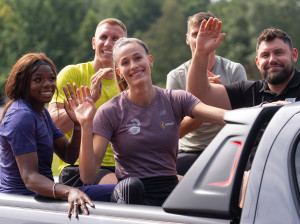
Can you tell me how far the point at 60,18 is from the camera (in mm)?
62000

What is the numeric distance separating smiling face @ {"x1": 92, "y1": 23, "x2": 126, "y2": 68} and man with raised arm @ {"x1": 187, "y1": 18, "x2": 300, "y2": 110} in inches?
40.3

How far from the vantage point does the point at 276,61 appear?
3830 mm

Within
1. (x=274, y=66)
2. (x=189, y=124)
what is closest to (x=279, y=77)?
(x=274, y=66)

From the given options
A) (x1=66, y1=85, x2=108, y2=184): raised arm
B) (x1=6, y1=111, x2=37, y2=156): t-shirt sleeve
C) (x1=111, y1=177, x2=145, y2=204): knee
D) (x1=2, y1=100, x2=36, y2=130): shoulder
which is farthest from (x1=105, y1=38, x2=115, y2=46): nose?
(x1=111, y1=177, x2=145, y2=204): knee

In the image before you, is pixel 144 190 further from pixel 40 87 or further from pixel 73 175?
pixel 73 175

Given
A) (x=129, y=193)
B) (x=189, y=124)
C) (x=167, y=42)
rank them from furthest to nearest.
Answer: (x=167, y=42)
(x=189, y=124)
(x=129, y=193)

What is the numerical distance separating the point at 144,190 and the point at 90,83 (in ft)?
5.83

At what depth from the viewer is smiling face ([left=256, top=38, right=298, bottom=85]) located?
3.81 meters

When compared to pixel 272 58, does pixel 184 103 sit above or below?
below

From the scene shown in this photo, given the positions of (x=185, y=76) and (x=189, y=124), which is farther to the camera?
(x=185, y=76)

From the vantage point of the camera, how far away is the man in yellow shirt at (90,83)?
4352 millimetres

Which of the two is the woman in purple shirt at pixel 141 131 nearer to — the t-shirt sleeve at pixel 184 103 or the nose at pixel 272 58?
the t-shirt sleeve at pixel 184 103

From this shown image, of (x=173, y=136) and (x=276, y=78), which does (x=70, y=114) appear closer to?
(x=173, y=136)

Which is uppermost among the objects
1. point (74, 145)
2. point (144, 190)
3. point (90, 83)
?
point (90, 83)
